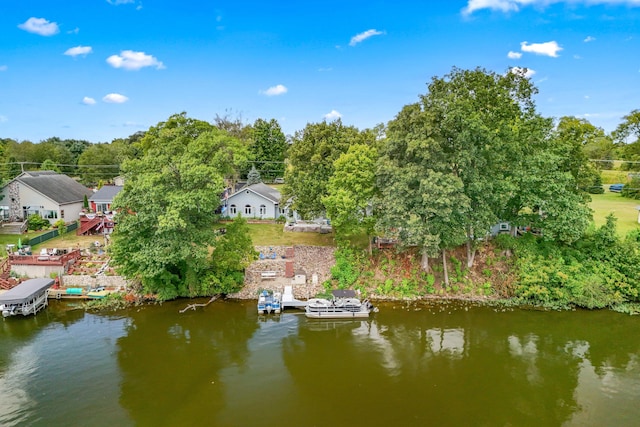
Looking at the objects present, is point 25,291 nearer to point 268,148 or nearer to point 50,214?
point 50,214

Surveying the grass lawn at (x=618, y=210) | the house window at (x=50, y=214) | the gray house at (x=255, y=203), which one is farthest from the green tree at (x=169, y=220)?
the grass lawn at (x=618, y=210)

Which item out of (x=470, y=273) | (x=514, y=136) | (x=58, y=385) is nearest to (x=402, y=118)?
(x=514, y=136)

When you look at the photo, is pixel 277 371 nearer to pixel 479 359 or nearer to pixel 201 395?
pixel 201 395

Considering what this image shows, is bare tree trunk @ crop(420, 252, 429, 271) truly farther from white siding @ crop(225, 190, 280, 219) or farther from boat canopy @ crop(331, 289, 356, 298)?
white siding @ crop(225, 190, 280, 219)

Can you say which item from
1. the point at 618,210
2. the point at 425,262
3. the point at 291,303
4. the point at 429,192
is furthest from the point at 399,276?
the point at 618,210

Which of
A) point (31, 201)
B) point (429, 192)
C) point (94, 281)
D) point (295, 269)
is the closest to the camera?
point (429, 192)

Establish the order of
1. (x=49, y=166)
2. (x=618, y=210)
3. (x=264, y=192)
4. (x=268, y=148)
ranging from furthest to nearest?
(x=268, y=148), (x=49, y=166), (x=264, y=192), (x=618, y=210)

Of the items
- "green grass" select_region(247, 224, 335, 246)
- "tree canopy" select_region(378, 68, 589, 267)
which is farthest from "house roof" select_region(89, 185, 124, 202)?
"tree canopy" select_region(378, 68, 589, 267)

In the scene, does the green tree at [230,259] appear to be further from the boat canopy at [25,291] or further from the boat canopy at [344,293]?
the boat canopy at [25,291]
